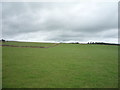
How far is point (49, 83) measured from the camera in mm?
3199

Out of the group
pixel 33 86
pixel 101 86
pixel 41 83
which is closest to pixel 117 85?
pixel 101 86

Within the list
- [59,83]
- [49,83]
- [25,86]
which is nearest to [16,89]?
[25,86]

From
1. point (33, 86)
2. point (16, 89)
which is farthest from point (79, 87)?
point (16, 89)

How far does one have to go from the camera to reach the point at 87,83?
328 cm

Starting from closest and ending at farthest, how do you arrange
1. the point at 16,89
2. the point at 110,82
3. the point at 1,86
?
the point at 16,89, the point at 1,86, the point at 110,82

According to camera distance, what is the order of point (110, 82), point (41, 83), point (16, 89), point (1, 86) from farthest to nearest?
point (110, 82)
point (41, 83)
point (1, 86)
point (16, 89)

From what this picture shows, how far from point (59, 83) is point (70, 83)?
417 mm

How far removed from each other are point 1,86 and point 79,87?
2715 millimetres

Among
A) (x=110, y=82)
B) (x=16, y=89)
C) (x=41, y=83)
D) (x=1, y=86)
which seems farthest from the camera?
(x=110, y=82)

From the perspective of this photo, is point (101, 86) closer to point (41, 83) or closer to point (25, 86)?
point (41, 83)

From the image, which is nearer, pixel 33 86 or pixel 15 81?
pixel 33 86

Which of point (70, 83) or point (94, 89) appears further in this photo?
point (70, 83)

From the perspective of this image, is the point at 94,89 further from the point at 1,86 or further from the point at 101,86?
the point at 1,86

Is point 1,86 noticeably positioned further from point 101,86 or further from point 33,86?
point 101,86
